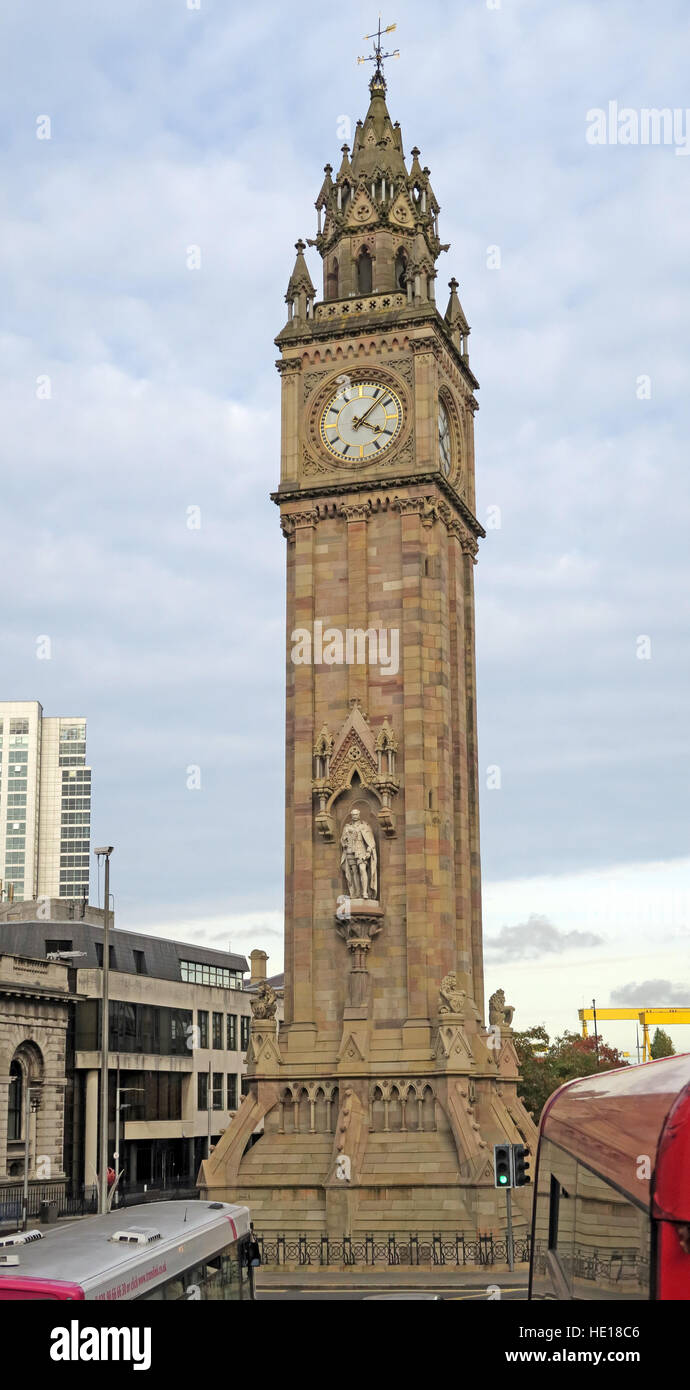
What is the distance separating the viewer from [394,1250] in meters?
43.9

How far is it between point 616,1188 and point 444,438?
167ft

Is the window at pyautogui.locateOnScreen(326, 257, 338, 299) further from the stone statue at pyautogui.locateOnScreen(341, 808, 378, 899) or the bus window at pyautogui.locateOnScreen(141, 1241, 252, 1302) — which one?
the bus window at pyautogui.locateOnScreen(141, 1241, 252, 1302)

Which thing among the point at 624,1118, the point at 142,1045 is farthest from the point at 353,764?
the point at 624,1118

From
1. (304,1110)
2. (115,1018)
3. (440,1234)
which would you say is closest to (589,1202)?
(440,1234)

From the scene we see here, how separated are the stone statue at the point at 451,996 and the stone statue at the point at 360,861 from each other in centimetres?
429

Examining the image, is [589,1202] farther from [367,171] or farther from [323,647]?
[367,171]

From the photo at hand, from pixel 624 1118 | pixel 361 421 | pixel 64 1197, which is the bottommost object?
pixel 64 1197

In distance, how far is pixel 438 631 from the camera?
2180 inches

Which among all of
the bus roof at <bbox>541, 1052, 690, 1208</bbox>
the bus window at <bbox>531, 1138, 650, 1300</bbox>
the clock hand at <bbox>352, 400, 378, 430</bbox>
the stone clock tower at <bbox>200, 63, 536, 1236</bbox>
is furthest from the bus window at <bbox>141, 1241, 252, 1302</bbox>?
the clock hand at <bbox>352, 400, 378, 430</bbox>

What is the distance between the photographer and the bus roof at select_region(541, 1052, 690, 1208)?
35.2 ft

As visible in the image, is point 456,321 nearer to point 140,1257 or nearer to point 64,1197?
point 64,1197

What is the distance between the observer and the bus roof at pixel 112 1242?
534 inches

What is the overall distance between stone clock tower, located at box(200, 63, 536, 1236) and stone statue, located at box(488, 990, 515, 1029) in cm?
10
